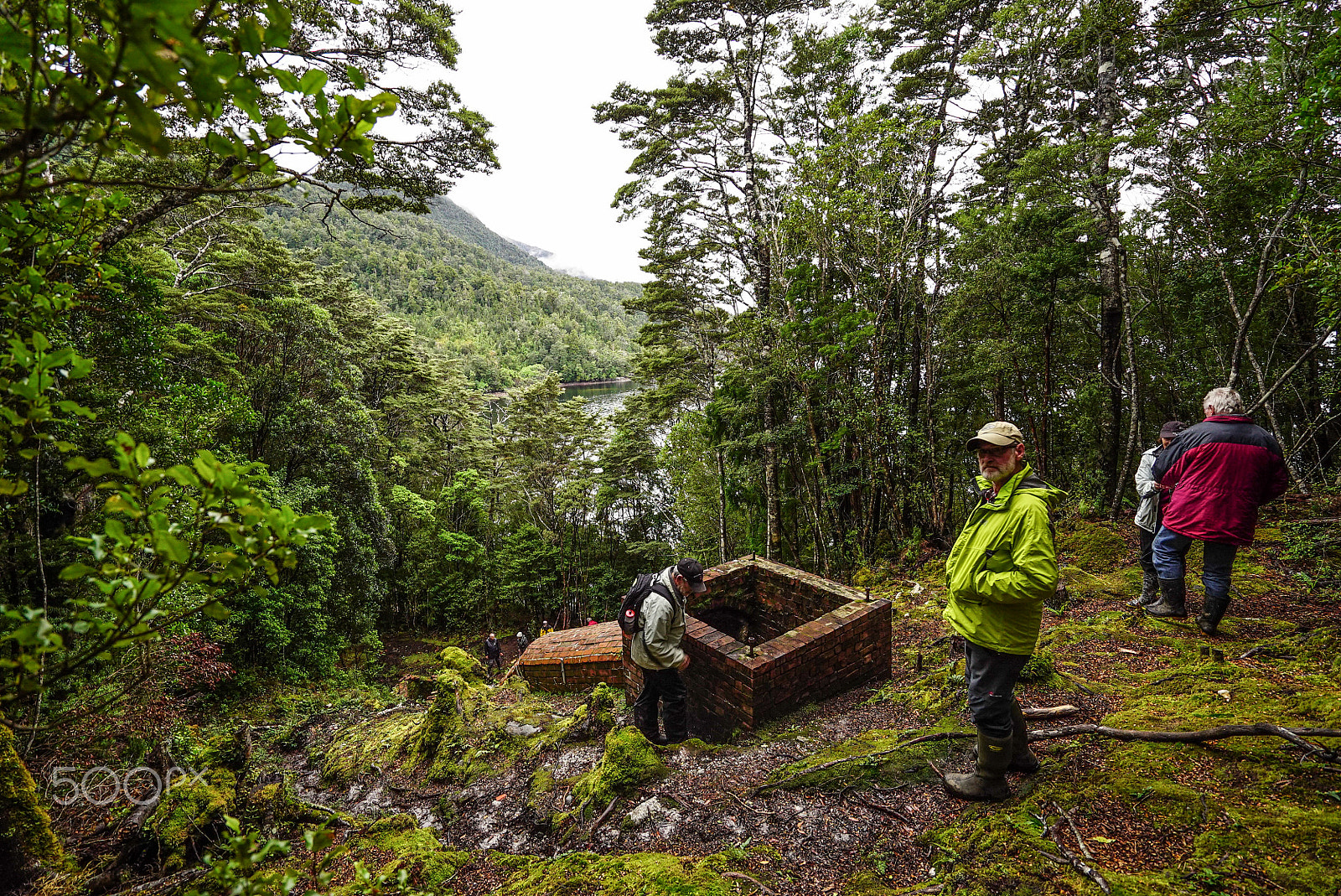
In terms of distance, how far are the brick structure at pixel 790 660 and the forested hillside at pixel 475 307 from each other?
161 ft

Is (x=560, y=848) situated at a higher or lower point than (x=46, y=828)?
lower

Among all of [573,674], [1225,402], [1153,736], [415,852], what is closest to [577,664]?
[573,674]

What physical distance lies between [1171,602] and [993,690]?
128 inches

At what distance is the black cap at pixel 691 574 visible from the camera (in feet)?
13.2

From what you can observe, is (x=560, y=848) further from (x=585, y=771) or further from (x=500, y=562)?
(x=500, y=562)

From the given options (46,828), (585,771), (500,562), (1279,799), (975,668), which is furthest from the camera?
(500,562)

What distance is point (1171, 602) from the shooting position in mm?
4438

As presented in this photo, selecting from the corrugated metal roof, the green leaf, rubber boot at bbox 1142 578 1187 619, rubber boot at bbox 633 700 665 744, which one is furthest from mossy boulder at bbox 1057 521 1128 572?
the green leaf

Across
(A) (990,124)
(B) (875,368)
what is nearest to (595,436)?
(B) (875,368)

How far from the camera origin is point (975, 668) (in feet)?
8.80

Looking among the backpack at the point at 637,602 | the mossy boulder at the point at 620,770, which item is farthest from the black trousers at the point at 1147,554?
the mossy boulder at the point at 620,770

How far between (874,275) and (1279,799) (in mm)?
7539

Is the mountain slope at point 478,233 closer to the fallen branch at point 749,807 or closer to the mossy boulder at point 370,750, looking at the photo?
the mossy boulder at point 370,750

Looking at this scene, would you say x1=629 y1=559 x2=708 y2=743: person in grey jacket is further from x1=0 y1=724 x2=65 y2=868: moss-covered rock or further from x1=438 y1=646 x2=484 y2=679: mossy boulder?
x1=0 y1=724 x2=65 y2=868: moss-covered rock
